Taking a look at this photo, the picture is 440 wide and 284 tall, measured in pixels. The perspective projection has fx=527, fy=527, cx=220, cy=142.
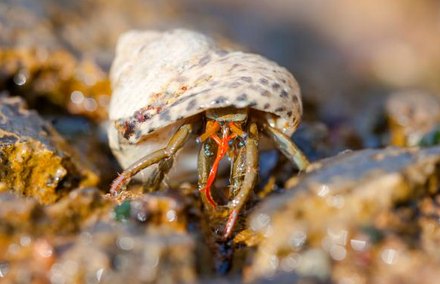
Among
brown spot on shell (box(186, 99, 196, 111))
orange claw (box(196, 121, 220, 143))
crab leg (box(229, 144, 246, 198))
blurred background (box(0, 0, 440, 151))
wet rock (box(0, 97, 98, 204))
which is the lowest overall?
blurred background (box(0, 0, 440, 151))

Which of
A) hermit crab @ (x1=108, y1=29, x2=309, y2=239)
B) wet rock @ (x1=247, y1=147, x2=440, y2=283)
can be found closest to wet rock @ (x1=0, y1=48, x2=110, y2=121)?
hermit crab @ (x1=108, y1=29, x2=309, y2=239)

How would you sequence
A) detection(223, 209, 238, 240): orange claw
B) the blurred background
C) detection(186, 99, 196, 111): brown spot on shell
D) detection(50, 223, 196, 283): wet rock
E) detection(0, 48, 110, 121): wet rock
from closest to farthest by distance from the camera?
1. detection(50, 223, 196, 283): wet rock
2. detection(223, 209, 238, 240): orange claw
3. detection(186, 99, 196, 111): brown spot on shell
4. detection(0, 48, 110, 121): wet rock
5. the blurred background

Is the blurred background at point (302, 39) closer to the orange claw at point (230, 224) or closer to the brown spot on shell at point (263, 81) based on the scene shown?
the brown spot on shell at point (263, 81)

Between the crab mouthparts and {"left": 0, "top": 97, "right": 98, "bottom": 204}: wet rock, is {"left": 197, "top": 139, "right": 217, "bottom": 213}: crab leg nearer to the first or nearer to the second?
the crab mouthparts

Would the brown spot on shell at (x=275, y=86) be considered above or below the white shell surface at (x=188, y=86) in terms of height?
above

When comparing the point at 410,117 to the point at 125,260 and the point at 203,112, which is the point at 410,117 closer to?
the point at 203,112

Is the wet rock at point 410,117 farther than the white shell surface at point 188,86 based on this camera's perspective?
Yes

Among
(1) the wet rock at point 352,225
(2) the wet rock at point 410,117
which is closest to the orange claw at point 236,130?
(1) the wet rock at point 352,225

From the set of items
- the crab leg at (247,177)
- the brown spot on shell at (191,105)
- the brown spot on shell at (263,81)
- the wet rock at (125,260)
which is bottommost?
the crab leg at (247,177)

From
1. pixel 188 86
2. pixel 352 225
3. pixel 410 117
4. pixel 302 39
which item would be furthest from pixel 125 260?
pixel 302 39

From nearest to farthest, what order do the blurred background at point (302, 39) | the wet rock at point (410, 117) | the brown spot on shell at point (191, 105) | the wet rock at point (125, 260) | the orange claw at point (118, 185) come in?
1. the wet rock at point (125, 260)
2. the brown spot on shell at point (191, 105)
3. the orange claw at point (118, 185)
4. the wet rock at point (410, 117)
5. the blurred background at point (302, 39)
